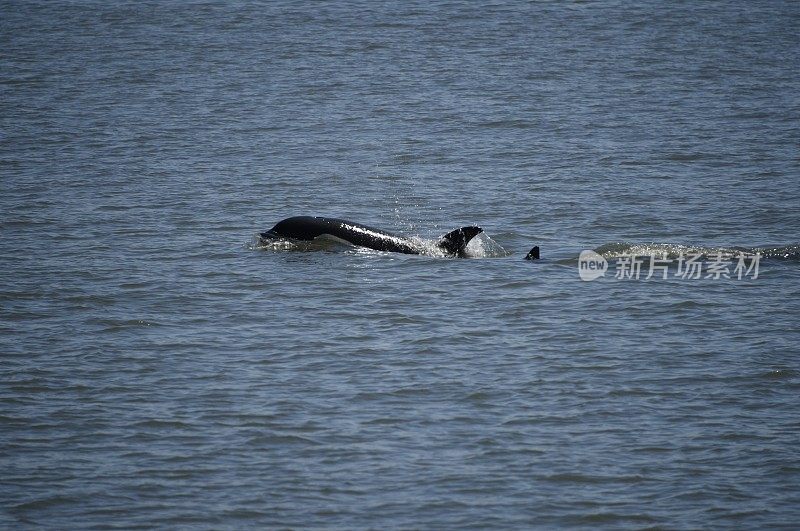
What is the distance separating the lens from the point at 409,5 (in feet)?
193

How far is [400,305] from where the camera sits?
19141 millimetres

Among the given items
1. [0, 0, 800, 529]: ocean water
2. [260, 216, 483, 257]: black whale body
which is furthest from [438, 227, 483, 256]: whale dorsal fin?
[0, 0, 800, 529]: ocean water

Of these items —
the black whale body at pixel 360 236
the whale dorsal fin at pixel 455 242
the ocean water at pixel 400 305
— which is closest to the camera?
the ocean water at pixel 400 305

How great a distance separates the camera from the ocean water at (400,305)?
12930mm

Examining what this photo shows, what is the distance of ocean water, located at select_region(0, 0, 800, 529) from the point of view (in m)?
12.9

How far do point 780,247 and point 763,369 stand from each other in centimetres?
653

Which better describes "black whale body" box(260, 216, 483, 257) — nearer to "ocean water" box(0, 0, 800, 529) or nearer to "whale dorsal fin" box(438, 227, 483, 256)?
"whale dorsal fin" box(438, 227, 483, 256)

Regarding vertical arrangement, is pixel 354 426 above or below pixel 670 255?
below

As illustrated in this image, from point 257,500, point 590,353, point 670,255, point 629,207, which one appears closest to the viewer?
point 257,500

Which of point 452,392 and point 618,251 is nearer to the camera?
point 452,392

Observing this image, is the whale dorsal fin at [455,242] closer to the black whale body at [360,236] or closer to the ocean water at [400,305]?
the black whale body at [360,236]

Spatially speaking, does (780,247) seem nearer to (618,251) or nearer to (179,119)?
(618,251)

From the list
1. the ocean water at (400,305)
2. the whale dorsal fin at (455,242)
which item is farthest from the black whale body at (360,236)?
the ocean water at (400,305)

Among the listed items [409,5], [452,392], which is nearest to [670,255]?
[452,392]
